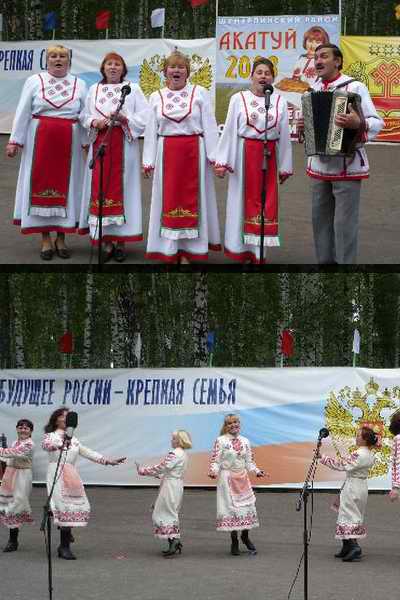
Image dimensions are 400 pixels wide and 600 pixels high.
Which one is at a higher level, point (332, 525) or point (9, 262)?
point (9, 262)

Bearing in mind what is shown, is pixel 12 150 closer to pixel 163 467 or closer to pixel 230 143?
pixel 230 143

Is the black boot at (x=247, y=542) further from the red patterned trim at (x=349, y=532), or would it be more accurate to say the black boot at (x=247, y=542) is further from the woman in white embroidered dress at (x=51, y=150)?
the woman in white embroidered dress at (x=51, y=150)

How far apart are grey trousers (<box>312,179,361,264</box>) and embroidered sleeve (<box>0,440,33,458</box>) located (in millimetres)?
3017

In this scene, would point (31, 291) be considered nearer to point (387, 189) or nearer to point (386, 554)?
point (387, 189)

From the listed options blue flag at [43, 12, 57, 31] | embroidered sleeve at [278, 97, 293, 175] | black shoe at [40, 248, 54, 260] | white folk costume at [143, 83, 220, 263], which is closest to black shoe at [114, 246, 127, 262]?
white folk costume at [143, 83, 220, 263]

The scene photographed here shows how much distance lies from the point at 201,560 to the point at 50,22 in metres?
10.9

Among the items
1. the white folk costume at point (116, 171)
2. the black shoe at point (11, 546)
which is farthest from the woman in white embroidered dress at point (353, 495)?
the white folk costume at point (116, 171)

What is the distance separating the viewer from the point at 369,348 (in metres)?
16.4

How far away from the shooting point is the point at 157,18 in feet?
67.7

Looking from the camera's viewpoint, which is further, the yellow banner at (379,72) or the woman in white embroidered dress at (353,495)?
the yellow banner at (379,72)

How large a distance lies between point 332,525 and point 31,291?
484 centimetres

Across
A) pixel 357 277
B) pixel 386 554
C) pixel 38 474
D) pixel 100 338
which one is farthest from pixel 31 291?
pixel 386 554

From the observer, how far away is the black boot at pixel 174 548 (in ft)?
40.3

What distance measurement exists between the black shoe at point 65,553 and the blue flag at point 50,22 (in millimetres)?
10604
